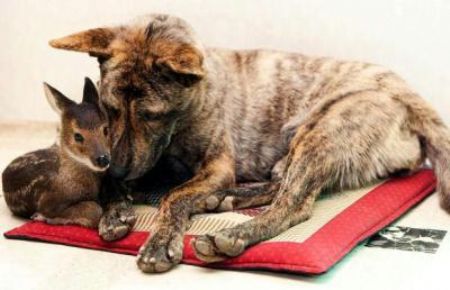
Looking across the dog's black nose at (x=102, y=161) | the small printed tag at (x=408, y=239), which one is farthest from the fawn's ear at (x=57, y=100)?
the small printed tag at (x=408, y=239)

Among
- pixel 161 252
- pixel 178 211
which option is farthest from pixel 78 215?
pixel 161 252

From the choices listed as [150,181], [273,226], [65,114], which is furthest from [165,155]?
[273,226]

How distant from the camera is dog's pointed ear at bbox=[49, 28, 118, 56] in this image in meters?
3.05

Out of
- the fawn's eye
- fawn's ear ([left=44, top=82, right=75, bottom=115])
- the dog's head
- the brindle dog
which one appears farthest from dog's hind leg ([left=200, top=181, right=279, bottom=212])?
fawn's ear ([left=44, top=82, right=75, bottom=115])

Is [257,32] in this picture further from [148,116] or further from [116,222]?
[116,222]

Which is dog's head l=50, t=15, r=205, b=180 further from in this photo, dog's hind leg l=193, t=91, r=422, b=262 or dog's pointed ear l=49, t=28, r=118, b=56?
dog's hind leg l=193, t=91, r=422, b=262

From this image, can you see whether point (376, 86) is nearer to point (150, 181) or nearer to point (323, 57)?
point (323, 57)

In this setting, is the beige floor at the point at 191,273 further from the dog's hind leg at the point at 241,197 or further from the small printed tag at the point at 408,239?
the dog's hind leg at the point at 241,197

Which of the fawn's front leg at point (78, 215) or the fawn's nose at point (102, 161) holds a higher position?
the fawn's nose at point (102, 161)

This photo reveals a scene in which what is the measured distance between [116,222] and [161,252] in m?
0.32

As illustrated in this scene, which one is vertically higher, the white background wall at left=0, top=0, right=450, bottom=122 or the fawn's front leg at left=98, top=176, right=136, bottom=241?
the white background wall at left=0, top=0, right=450, bottom=122

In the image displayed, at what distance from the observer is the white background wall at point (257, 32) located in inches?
150

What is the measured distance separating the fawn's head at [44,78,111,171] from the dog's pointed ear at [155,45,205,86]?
32cm

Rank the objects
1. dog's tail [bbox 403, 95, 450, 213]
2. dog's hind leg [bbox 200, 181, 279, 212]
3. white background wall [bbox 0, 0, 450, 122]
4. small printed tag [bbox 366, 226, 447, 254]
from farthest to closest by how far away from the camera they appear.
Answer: white background wall [bbox 0, 0, 450, 122] → dog's tail [bbox 403, 95, 450, 213] → dog's hind leg [bbox 200, 181, 279, 212] → small printed tag [bbox 366, 226, 447, 254]
